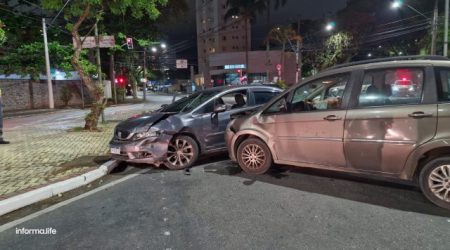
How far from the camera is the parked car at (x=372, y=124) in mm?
4008

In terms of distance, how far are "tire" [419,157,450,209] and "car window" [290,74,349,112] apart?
138 centimetres

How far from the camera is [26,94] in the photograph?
26547 mm

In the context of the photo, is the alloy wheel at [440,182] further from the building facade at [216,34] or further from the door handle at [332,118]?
the building facade at [216,34]

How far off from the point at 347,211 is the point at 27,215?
4.18 m

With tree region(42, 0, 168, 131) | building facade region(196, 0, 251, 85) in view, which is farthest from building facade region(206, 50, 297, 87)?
tree region(42, 0, 168, 131)

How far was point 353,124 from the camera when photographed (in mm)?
4473

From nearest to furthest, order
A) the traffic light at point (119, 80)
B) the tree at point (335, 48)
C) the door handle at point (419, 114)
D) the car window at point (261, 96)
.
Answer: the door handle at point (419, 114) < the car window at point (261, 96) < the traffic light at point (119, 80) < the tree at point (335, 48)

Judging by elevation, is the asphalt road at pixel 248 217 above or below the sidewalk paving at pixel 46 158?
below

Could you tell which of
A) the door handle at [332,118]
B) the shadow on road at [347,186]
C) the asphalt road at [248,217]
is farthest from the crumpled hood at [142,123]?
the door handle at [332,118]

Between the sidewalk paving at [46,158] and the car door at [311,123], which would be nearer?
the car door at [311,123]

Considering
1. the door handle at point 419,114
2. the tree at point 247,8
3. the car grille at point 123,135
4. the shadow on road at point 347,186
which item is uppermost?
the tree at point 247,8

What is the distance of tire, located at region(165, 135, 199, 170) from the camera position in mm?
6355

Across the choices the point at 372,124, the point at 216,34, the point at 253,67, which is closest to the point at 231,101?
the point at 372,124

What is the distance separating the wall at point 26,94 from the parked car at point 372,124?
2560 centimetres
